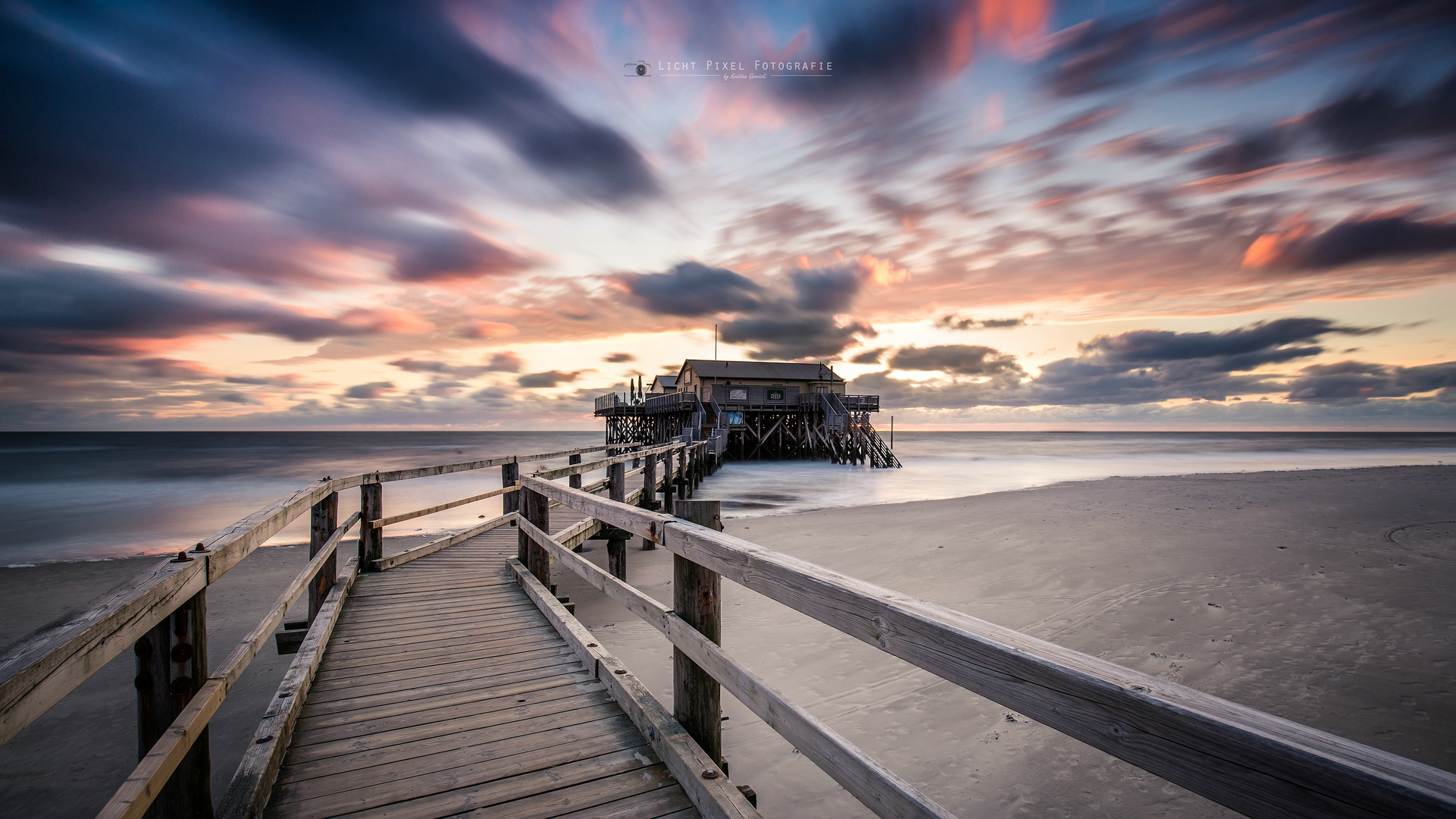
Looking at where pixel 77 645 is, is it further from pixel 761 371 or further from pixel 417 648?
pixel 761 371

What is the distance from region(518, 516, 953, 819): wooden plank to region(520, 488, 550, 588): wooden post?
9.40 ft

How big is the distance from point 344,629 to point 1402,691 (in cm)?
803

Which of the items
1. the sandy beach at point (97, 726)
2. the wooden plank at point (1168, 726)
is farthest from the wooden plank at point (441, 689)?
the wooden plank at point (1168, 726)

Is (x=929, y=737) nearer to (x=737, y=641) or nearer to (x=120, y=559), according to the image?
(x=737, y=641)

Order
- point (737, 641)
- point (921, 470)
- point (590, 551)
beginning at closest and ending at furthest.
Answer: point (737, 641) → point (590, 551) → point (921, 470)

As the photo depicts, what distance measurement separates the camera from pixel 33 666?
1257 millimetres

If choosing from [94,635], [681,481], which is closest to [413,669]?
[94,635]

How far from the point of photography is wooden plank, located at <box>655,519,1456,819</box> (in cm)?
85

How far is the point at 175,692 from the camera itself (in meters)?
2.16

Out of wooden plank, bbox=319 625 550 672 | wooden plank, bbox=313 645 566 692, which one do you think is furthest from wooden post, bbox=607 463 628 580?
wooden plank, bbox=313 645 566 692

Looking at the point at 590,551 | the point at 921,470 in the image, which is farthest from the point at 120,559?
the point at 921,470

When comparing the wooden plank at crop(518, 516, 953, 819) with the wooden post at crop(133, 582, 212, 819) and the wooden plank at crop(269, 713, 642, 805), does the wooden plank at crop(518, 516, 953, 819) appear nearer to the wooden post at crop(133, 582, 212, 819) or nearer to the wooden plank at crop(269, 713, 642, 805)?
the wooden plank at crop(269, 713, 642, 805)

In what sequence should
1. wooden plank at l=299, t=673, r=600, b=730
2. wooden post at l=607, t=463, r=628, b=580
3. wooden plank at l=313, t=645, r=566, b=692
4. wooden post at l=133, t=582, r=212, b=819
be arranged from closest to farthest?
wooden post at l=133, t=582, r=212, b=819, wooden plank at l=299, t=673, r=600, b=730, wooden plank at l=313, t=645, r=566, b=692, wooden post at l=607, t=463, r=628, b=580

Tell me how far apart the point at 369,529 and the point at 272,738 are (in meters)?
3.64
